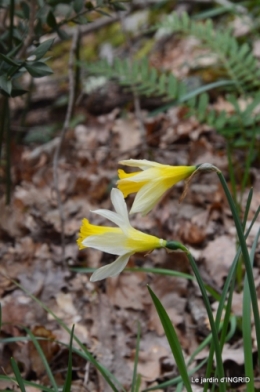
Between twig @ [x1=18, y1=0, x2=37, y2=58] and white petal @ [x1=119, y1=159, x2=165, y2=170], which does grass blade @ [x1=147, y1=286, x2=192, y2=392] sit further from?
twig @ [x1=18, y1=0, x2=37, y2=58]

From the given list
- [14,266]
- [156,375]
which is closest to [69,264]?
[14,266]

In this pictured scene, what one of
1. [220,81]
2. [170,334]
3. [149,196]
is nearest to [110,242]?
[149,196]

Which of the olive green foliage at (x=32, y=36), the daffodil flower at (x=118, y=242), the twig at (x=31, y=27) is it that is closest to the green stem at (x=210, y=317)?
the daffodil flower at (x=118, y=242)

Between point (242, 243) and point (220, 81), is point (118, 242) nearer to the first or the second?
point (242, 243)

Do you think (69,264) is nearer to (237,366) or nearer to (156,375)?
(156,375)

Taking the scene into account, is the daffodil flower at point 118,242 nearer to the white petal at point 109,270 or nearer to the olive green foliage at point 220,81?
the white petal at point 109,270

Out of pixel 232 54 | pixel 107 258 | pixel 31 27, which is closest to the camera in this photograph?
pixel 31 27
